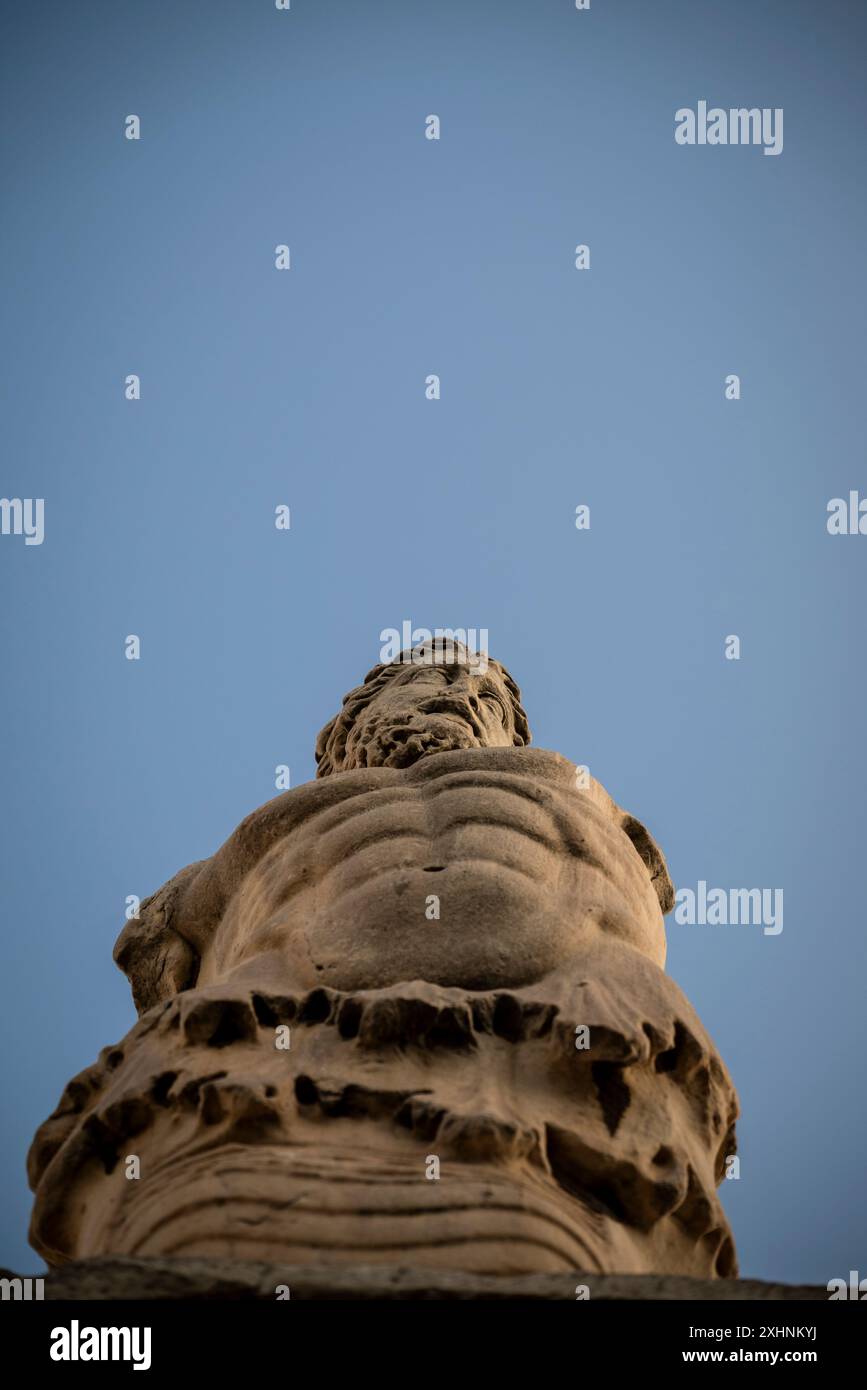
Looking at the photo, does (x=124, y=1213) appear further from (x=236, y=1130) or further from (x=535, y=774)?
(x=535, y=774)

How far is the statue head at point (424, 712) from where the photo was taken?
1096 cm

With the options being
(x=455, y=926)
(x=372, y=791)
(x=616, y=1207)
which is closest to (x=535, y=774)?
(x=372, y=791)

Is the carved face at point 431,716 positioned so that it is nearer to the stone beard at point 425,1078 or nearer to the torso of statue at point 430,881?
the torso of statue at point 430,881

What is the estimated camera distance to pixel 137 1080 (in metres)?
6.74

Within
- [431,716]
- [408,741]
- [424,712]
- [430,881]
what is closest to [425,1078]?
[430,881]

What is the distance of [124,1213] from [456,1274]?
5.42 ft

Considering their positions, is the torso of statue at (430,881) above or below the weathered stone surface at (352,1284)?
above

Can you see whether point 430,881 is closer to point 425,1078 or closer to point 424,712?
point 425,1078

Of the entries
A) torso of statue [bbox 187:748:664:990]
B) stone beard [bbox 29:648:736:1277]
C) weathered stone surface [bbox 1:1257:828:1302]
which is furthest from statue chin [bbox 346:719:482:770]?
weathered stone surface [bbox 1:1257:828:1302]

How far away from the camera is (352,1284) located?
4902 mm

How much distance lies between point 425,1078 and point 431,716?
16.0ft

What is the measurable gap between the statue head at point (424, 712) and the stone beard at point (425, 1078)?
1691 mm

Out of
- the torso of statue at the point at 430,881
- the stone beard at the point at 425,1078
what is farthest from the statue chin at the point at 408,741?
the stone beard at the point at 425,1078

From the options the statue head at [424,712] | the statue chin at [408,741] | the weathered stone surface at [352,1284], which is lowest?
the weathered stone surface at [352,1284]
